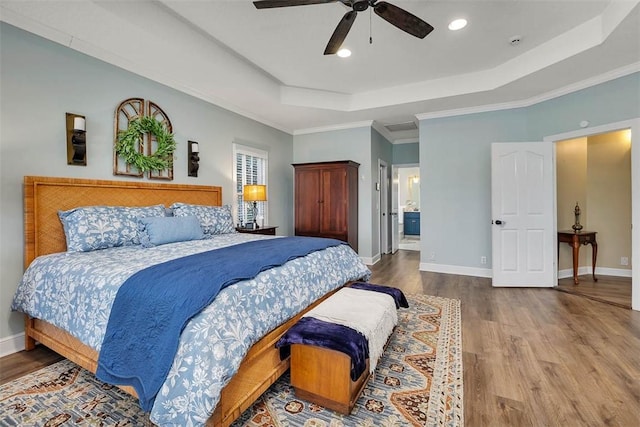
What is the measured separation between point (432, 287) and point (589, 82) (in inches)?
128

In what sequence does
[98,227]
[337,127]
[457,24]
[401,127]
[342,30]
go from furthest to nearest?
1. [401,127]
2. [337,127]
3. [457,24]
4. [98,227]
5. [342,30]

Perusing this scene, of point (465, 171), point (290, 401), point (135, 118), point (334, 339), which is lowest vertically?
point (290, 401)

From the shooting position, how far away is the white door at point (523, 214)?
411 centimetres

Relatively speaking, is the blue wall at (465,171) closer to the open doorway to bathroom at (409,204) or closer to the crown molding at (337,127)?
the crown molding at (337,127)

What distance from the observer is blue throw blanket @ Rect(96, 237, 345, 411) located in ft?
4.67

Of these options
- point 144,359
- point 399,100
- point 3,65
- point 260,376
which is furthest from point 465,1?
point 3,65

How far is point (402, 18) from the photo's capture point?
2217mm

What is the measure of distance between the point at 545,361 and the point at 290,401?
1.91 metres

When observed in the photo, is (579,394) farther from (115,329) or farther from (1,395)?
(1,395)

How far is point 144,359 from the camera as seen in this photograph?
4.87 ft

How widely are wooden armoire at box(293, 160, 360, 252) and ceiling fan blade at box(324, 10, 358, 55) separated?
8.67 feet

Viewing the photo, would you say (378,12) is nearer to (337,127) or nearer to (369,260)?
(337,127)

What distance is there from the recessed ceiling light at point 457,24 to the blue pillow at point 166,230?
3.33m

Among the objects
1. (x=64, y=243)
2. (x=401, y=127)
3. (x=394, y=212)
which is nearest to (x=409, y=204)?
(x=394, y=212)
